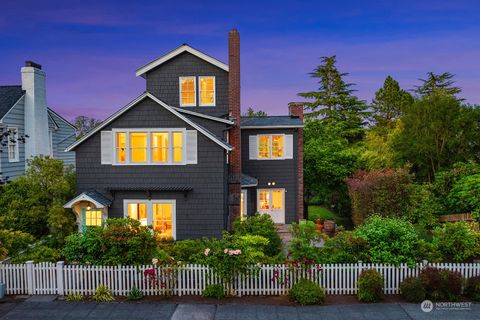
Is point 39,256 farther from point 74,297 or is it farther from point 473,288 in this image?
point 473,288

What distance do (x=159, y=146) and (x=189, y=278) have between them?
8339mm

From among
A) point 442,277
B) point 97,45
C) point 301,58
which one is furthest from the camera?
point 301,58

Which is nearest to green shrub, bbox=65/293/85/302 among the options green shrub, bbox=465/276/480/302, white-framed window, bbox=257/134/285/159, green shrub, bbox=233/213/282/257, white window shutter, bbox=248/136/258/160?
green shrub, bbox=233/213/282/257

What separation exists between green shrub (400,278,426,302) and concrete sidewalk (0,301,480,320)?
29 cm

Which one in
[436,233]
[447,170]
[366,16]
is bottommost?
[436,233]

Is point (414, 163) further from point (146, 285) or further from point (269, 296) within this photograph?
point (146, 285)

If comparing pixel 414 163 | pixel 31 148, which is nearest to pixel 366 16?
pixel 414 163

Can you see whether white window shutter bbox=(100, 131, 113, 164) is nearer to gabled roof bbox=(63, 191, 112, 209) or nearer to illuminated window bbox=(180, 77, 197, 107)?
gabled roof bbox=(63, 191, 112, 209)

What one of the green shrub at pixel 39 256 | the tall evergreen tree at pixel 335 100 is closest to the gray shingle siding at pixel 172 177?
the green shrub at pixel 39 256

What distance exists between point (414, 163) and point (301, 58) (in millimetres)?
22523

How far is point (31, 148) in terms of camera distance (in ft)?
88.3

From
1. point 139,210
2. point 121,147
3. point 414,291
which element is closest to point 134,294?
point 139,210

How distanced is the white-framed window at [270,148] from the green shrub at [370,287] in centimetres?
1433

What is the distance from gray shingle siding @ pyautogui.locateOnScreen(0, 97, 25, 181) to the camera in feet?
79.3
